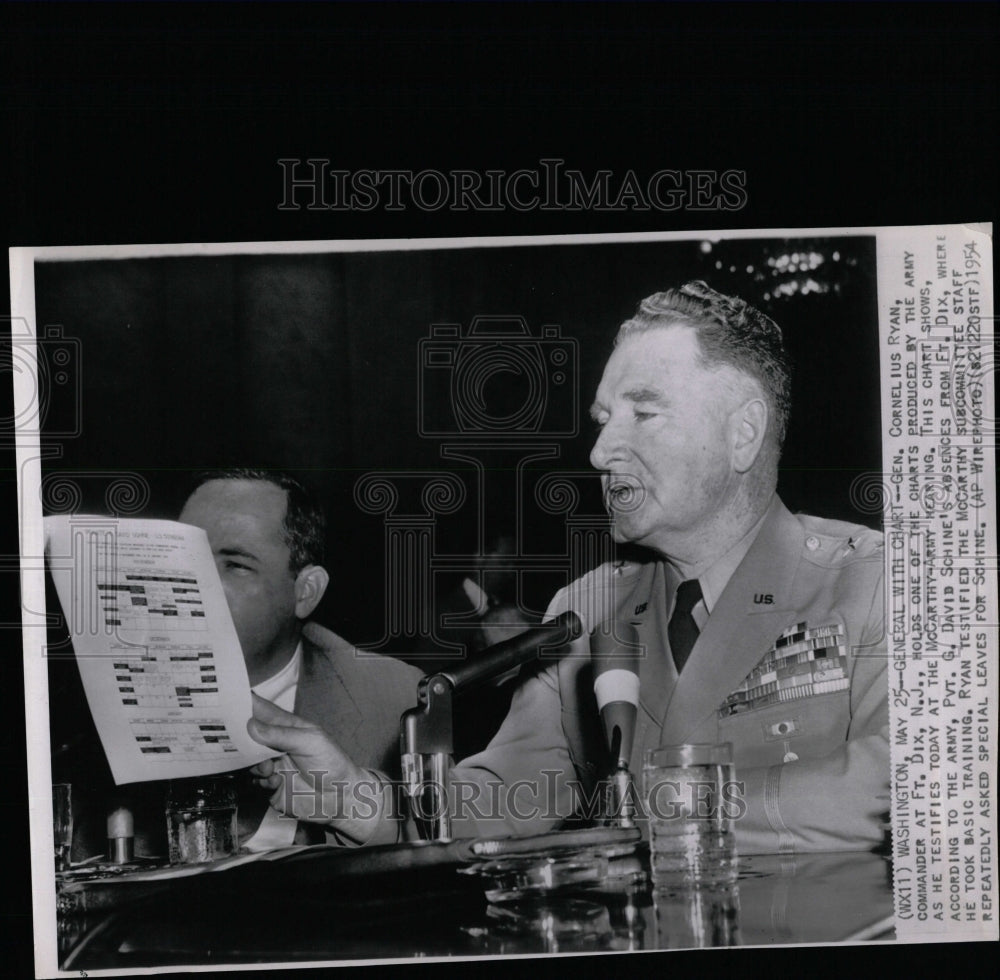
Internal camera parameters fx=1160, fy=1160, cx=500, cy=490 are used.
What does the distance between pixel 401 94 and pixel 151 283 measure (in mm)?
343

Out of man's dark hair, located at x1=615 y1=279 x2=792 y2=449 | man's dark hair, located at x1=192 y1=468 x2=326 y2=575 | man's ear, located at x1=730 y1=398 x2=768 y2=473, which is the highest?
man's dark hair, located at x1=615 y1=279 x2=792 y2=449

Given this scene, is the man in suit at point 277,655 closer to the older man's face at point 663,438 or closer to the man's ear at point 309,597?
the man's ear at point 309,597

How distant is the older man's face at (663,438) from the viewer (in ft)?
4.11

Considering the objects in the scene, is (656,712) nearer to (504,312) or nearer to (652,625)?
(652,625)

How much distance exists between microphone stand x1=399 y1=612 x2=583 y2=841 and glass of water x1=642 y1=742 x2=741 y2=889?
178mm

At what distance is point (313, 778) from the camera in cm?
126

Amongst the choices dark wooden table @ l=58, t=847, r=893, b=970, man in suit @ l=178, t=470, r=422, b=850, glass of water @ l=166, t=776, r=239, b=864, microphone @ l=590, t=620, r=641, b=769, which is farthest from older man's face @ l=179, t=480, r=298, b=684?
microphone @ l=590, t=620, r=641, b=769

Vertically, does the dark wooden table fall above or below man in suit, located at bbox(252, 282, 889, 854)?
below

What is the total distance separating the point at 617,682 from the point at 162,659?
50cm

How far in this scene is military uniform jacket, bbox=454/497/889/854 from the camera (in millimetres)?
1230

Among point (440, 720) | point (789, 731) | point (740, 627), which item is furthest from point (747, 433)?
point (440, 720)

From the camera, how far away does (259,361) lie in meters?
1.28

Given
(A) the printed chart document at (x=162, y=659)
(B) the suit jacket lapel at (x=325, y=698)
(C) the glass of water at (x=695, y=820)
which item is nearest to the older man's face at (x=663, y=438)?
(C) the glass of water at (x=695, y=820)

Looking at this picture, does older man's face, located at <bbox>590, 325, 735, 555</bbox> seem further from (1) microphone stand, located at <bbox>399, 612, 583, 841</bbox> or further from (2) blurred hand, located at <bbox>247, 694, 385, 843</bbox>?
(2) blurred hand, located at <bbox>247, 694, 385, 843</bbox>
